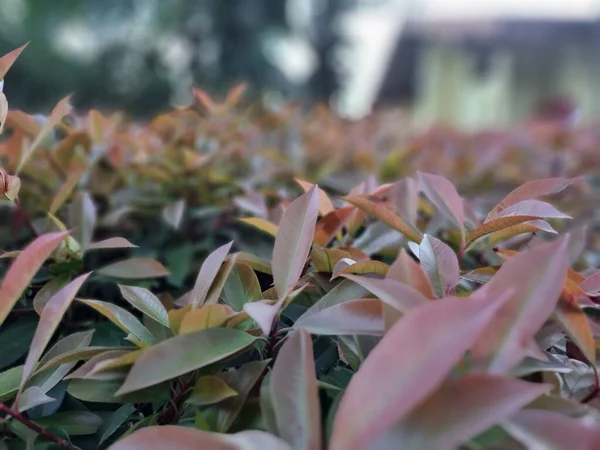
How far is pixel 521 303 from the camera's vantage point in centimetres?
49

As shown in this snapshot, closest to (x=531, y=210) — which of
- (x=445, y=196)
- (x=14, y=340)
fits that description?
(x=445, y=196)

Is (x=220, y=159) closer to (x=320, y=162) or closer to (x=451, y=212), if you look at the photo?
(x=320, y=162)

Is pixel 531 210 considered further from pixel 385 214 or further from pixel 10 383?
pixel 10 383

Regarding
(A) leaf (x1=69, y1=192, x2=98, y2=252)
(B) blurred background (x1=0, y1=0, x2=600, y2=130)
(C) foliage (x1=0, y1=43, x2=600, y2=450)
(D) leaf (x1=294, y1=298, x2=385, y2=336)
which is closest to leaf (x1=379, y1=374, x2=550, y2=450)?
(C) foliage (x1=0, y1=43, x2=600, y2=450)

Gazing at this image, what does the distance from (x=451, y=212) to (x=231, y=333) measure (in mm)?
390

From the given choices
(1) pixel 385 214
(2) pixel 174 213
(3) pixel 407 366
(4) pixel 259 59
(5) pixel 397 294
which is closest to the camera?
(3) pixel 407 366

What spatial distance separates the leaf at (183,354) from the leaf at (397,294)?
0.14 meters

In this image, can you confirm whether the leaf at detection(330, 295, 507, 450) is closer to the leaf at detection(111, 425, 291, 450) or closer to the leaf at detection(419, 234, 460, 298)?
the leaf at detection(111, 425, 291, 450)

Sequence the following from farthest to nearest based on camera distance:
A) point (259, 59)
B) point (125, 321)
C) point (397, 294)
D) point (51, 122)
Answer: point (259, 59)
point (51, 122)
point (125, 321)
point (397, 294)

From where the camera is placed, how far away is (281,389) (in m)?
0.50

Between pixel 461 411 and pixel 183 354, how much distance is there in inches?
10.4

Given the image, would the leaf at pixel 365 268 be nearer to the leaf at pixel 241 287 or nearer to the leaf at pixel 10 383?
the leaf at pixel 241 287

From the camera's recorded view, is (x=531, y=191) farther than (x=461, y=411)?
Yes

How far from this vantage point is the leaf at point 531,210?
674 millimetres
